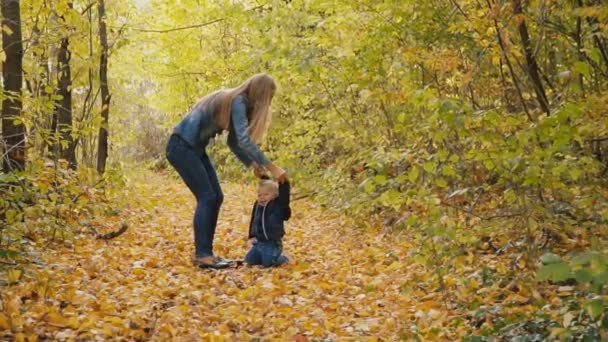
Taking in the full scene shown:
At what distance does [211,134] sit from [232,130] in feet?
0.69

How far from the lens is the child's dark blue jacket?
6251 mm

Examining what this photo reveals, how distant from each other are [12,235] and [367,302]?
264 cm

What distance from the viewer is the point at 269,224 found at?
6.27 metres

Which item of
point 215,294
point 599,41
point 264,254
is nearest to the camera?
point 599,41

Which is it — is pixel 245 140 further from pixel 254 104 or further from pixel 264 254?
pixel 264 254

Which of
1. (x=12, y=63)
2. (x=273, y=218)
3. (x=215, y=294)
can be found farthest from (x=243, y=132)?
(x=12, y=63)

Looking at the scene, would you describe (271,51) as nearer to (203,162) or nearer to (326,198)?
(326,198)

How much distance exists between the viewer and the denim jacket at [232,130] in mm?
5809

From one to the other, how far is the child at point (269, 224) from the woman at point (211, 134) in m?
0.29

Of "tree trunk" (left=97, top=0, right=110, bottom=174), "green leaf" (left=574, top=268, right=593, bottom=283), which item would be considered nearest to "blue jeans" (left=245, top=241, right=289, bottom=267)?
"green leaf" (left=574, top=268, right=593, bottom=283)

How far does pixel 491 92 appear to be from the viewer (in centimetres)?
683

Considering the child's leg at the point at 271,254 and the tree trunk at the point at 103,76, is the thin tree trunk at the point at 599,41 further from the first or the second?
the tree trunk at the point at 103,76

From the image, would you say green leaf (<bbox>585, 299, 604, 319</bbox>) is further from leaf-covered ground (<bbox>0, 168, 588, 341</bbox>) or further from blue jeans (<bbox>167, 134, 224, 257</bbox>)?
blue jeans (<bbox>167, 134, 224, 257</bbox>)

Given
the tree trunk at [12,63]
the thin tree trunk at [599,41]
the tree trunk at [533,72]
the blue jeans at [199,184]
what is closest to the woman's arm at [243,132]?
the blue jeans at [199,184]
